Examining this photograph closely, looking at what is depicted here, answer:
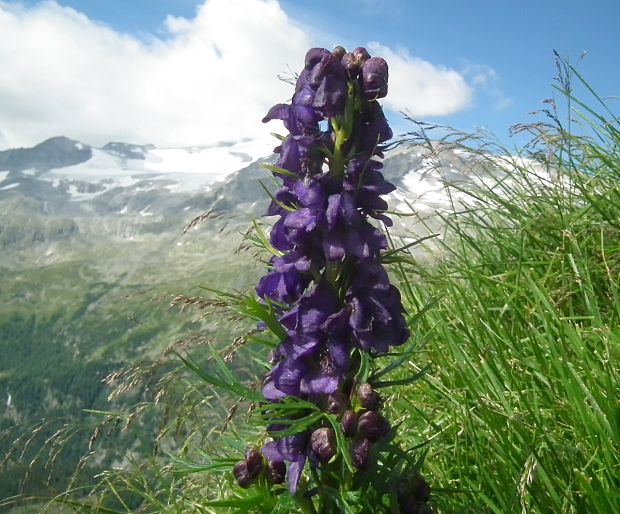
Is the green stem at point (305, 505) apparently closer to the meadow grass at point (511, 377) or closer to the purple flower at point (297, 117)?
the meadow grass at point (511, 377)

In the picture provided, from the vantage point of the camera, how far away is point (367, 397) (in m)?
2.00

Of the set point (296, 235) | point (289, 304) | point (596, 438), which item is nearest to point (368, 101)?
point (296, 235)

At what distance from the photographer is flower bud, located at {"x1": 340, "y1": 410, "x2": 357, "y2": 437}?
1.97 m

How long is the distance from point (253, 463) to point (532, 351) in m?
1.85

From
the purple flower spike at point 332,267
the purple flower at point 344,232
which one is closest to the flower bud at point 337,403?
the purple flower spike at point 332,267

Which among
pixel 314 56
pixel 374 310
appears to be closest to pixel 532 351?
pixel 374 310

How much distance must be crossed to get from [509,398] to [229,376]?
1.59m

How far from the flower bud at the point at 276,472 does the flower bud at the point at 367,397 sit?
0.41 meters

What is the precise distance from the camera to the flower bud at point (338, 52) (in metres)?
2.20

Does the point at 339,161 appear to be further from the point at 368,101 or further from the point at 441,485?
the point at 441,485

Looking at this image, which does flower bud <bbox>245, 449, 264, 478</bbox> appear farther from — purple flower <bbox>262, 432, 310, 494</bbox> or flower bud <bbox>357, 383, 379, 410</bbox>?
flower bud <bbox>357, 383, 379, 410</bbox>

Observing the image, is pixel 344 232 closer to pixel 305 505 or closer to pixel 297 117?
pixel 297 117

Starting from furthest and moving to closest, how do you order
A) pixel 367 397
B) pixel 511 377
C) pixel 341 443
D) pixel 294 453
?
pixel 511 377, pixel 294 453, pixel 367 397, pixel 341 443

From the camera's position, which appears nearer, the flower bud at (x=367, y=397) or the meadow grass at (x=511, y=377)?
the flower bud at (x=367, y=397)
